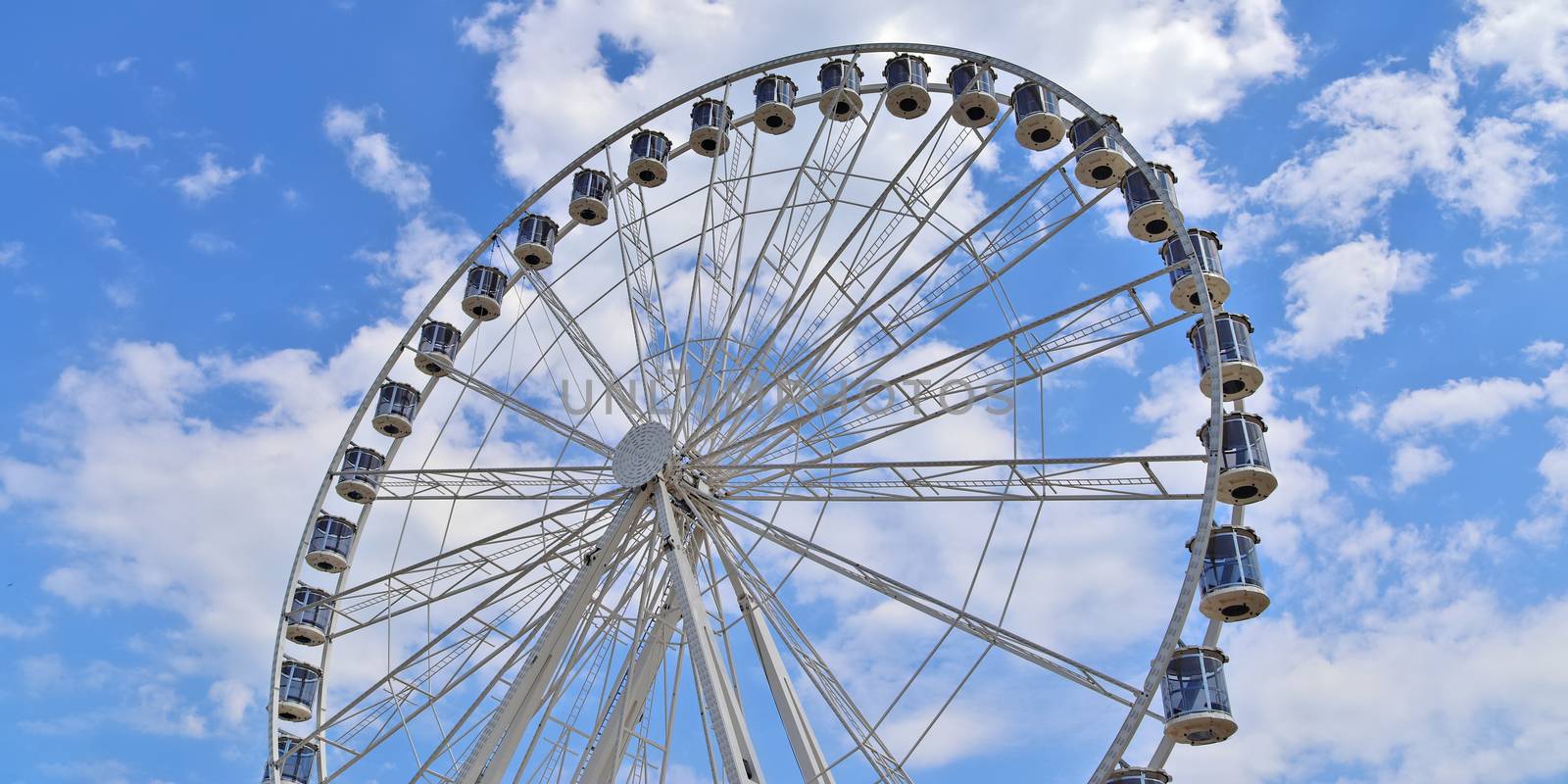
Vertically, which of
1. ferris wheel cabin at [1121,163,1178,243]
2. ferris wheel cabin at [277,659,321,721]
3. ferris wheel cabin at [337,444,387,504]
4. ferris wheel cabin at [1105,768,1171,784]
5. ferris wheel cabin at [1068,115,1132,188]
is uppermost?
ferris wheel cabin at [1068,115,1132,188]

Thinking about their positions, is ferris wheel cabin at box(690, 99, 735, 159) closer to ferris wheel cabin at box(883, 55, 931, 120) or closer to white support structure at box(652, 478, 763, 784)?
ferris wheel cabin at box(883, 55, 931, 120)

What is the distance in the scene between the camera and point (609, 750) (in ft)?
67.2

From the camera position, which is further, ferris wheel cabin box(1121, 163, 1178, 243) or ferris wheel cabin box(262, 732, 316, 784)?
ferris wheel cabin box(262, 732, 316, 784)

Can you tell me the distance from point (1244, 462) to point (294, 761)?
48.3 ft

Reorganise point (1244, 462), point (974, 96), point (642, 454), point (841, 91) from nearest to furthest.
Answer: point (1244, 462) → point (642, 454) → point (974, 96) → point (841, 91)

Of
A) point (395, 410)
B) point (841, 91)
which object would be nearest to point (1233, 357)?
point (841, 91)

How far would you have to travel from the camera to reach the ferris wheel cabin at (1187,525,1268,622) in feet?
59.7

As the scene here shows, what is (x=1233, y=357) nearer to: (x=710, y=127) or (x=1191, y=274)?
(x=1191, y=274)

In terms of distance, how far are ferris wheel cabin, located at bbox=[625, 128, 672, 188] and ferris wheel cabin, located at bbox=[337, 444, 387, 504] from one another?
21.5 feet

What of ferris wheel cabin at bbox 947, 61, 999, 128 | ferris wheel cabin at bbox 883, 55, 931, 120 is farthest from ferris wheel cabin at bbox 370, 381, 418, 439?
ferris wheel cabin at bbox 947, 61, 999, 128

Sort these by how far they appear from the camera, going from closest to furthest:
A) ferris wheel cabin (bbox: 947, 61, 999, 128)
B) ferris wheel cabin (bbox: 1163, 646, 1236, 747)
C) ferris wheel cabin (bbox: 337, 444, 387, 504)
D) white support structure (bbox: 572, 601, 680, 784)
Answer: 1. ferris wheel cabin (bbox: 1163, 646, 1236, 747)
2. white support structure (bbox: 572, 601, 680, 784)
3. ferris wheel cabin (bbox: 947, 61, 999, 128)
4. ferris wheel cabin (bbox: 337, 444, 387, 504)

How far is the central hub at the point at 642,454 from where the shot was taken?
21.3 meters

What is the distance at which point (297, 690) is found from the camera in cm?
2411

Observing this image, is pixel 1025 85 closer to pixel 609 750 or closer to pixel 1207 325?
pixel 1207 325
